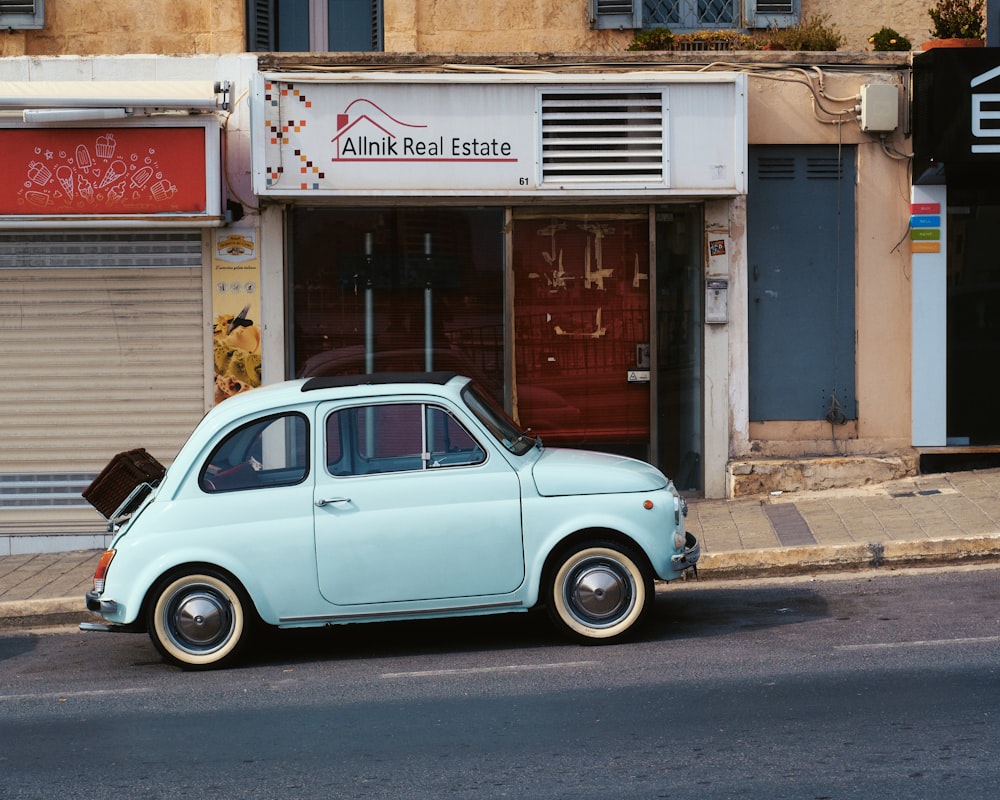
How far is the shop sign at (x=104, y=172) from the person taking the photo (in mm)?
11891

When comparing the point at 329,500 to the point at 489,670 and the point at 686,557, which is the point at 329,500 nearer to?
the point at 489,670

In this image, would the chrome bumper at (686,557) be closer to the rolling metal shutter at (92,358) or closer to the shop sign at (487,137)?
the shop sign at (487,137)

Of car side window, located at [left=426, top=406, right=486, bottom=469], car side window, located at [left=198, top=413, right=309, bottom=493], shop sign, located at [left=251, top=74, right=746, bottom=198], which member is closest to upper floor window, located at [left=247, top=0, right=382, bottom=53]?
shop sign, located at [left=251, top=74, right=746, bottom=198]

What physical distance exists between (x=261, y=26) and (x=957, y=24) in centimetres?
688

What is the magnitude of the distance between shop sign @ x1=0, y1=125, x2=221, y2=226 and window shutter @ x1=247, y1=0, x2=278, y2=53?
1485 mm

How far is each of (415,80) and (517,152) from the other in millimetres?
1161

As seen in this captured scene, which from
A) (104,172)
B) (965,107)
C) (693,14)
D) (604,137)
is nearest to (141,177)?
(104,172)

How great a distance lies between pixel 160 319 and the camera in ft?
41.2

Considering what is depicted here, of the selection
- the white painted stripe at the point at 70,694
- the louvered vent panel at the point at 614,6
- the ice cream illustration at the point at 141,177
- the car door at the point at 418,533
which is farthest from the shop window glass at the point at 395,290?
the white painted stripe at the point at 70,694

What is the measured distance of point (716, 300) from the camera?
12555 mm

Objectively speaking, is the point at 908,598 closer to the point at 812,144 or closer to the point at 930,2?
the point at 812,144

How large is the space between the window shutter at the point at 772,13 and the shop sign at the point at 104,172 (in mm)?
5554

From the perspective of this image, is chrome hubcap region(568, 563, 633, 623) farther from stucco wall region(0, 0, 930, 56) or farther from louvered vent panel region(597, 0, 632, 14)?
louvered vent panel region(597, 0, 632, 14)

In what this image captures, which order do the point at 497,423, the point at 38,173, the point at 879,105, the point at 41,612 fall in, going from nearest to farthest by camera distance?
the point at 497,423 → the point at 41,612 → the point at 38,173 → the point at 879,105
